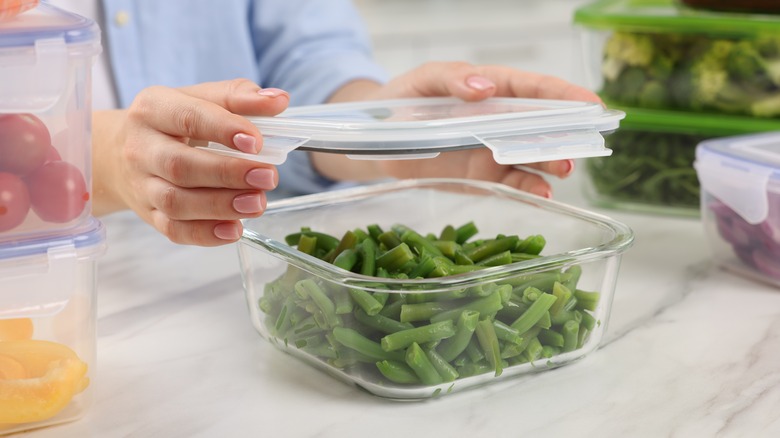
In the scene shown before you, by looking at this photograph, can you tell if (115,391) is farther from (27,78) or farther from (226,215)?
(27,78)

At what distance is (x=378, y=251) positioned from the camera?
32.8 inches

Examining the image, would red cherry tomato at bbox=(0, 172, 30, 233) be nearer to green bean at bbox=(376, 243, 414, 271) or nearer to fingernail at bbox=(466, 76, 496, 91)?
green bean at bbox=(376, 243, 414, 271)

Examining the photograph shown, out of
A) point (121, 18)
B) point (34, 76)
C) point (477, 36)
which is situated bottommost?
point (477, 36)

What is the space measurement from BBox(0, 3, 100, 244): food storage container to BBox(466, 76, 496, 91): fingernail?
400 mm

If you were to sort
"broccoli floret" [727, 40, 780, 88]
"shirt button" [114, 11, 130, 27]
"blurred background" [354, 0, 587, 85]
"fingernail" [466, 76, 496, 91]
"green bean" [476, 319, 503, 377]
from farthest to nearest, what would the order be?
1. "blurred background" [354, 0, 587, 85]
2. "shirt button" [114, 11, 130, 27]
3. "broccoli floret" [727, 40, 780, 88]
4. "fingernail" [466, 76, 496, 91]
5. "green bean" [476, 319, 503, 377]

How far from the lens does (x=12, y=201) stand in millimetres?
636

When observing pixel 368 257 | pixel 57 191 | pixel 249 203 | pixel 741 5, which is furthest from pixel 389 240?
pixel 741 5

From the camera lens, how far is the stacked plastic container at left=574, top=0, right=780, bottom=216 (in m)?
1.18

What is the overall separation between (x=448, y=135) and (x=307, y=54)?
779 mm

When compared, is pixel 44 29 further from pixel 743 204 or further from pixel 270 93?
pixel 743 204

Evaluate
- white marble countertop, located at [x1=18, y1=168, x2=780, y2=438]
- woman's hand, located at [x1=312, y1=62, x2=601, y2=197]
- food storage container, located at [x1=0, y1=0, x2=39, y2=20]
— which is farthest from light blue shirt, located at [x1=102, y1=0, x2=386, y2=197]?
food storage container, located at [x1=0, y1=0, x2=39, y2=20]

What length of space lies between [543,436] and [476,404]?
0.22ft

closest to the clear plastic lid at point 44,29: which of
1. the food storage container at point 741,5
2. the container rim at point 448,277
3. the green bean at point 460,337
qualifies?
the container rim at point 448,277

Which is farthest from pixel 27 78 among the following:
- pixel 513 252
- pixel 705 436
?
pixel 705 436
